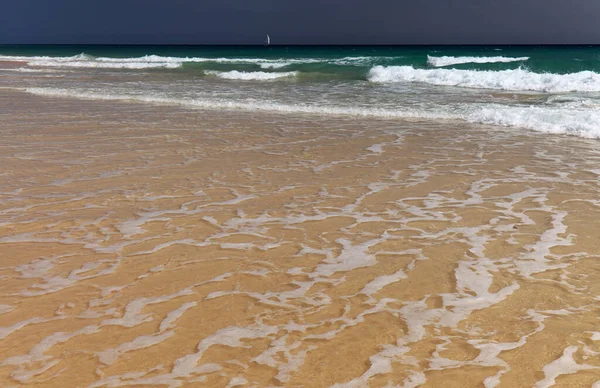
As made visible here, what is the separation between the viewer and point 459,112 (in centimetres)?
1341

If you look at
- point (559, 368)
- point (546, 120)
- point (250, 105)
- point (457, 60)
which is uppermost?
point (457, 60)

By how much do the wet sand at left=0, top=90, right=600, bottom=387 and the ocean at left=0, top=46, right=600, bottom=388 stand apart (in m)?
0.02

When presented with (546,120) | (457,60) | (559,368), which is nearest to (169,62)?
(457,60)

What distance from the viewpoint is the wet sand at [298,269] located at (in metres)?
2.93

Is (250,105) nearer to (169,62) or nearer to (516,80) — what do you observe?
(516,80)

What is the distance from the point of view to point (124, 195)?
5.98 meters

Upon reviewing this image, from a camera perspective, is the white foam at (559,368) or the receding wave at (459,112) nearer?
the white foam at (559,368)

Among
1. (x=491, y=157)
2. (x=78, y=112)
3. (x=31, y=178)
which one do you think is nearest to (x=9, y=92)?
(x=78, y=112)

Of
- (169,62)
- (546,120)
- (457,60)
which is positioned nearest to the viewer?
(546,120)

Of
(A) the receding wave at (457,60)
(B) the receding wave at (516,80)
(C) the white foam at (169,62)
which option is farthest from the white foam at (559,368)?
(A) the receding wave at (457,60)

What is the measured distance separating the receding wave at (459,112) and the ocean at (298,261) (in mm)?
1045

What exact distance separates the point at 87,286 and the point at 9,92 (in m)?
16.3

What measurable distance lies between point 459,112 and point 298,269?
10.3m

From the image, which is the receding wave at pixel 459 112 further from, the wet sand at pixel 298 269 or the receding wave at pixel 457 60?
the receding wave at pixel 457 60
